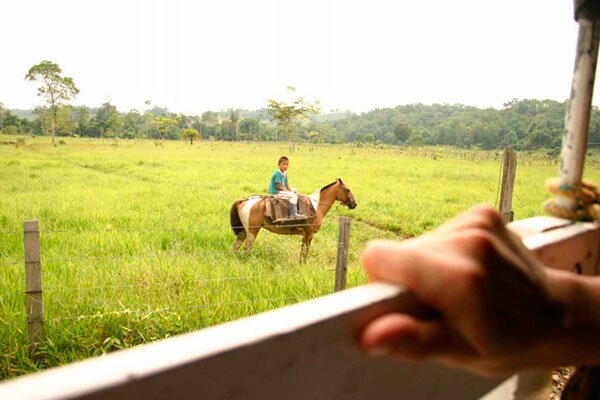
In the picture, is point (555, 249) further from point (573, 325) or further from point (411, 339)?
point (411, 339)

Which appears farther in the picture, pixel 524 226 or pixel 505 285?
pixel 524 226

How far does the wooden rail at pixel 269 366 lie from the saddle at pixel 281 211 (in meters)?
5.43

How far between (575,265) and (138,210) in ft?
28.5

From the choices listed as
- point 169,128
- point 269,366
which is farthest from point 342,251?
point 169,128

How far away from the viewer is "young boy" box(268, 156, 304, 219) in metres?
6.05

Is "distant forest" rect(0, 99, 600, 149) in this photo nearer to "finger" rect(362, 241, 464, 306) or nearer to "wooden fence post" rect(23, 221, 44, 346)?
"wooden fence post" rect(23, 221, 44, 346)

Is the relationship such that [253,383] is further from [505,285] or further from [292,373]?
[505,285]

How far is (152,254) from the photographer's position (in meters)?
5.07

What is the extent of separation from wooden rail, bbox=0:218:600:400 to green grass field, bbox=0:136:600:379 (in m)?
3.12

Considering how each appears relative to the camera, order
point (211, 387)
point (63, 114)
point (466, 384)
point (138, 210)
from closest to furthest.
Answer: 1. point (211, 387)
2. point (466, 384)
3. point (138, 210)
4. point (63, 114)

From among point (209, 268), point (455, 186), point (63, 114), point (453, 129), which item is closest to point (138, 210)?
point (209, 268)

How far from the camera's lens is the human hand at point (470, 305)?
376 millimetres

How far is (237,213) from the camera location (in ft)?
20.7

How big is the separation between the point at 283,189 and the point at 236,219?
2.81 feet
